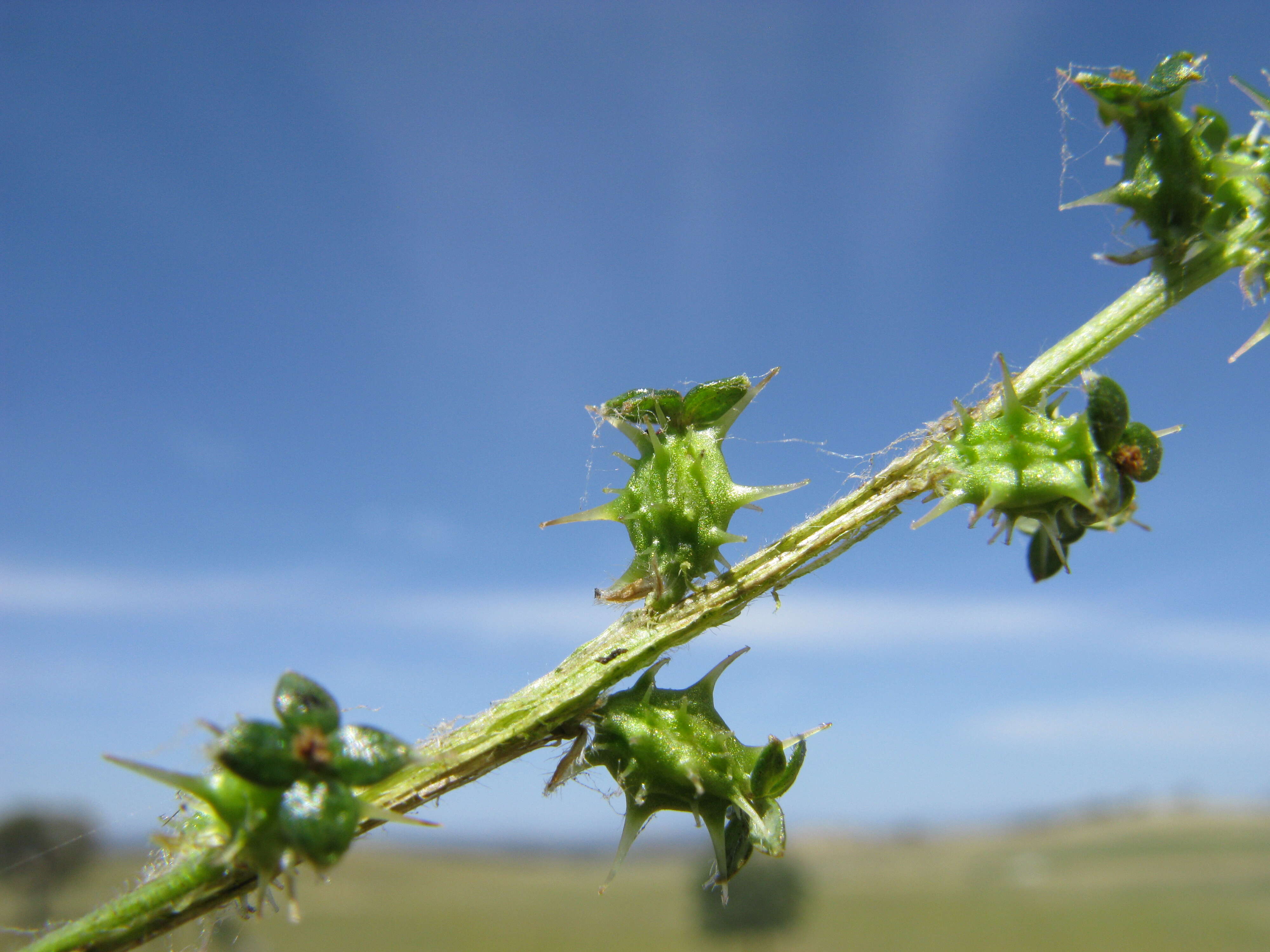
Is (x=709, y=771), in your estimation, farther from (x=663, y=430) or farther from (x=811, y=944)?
(x=811, y=944)

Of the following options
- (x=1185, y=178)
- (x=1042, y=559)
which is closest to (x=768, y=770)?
(x=1042, y=559)

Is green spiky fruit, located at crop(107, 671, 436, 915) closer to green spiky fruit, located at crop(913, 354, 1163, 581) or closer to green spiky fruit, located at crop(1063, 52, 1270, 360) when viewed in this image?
green spiky fruit, located at crop(913, 354, 1163, 581)

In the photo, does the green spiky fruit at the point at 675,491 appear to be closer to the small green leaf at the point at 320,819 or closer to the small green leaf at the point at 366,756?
the small green leaf at the point at 366,756

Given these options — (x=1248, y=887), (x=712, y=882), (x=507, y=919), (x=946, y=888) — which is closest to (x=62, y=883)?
(x=712, y=882)

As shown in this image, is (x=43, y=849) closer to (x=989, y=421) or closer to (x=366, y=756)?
(x=366, y=756)

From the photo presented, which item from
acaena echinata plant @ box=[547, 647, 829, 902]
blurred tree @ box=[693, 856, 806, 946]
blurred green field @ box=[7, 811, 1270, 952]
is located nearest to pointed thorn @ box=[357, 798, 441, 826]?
acaena echinata plant @ box=[547, 647, 829, 902]

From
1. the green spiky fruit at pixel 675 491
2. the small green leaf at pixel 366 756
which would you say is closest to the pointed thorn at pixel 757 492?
the green spiky fruit at pixel 675 491
